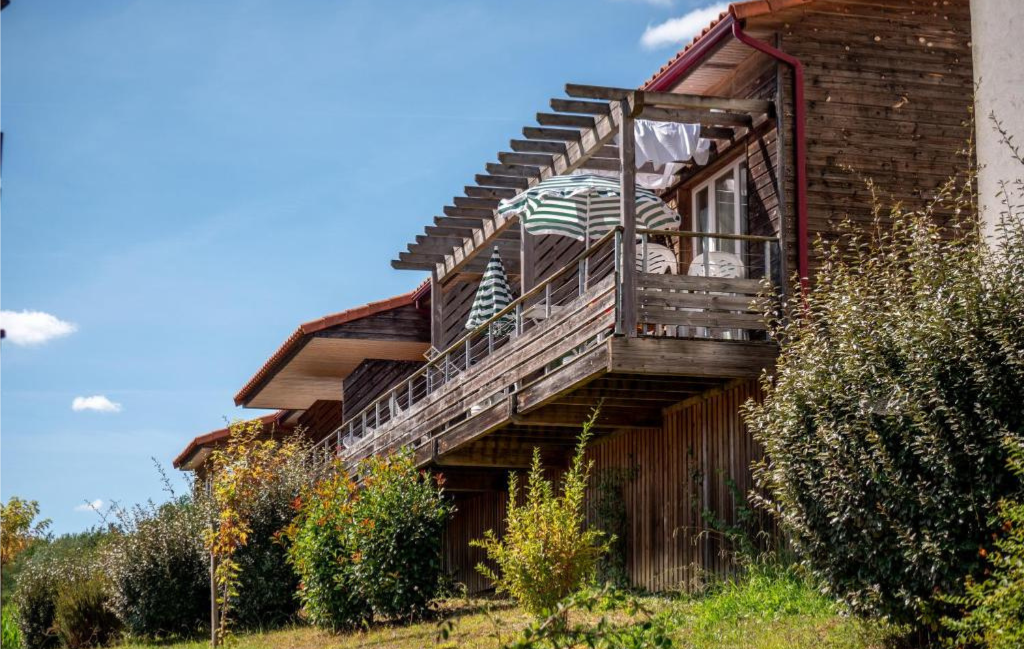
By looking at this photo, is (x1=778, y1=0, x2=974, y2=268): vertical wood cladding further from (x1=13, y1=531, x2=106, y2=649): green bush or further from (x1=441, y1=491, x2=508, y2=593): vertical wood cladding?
(x1=13, y1=531, x2=106, y2=649): green bush

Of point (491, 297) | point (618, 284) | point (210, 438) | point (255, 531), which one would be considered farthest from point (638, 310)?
point (210, 438)

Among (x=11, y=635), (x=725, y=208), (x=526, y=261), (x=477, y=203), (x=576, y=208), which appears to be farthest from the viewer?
(x=11, y=635)

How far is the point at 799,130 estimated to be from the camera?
14.5 meters

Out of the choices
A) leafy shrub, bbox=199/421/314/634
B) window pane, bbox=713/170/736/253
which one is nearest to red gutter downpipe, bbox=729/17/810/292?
window pane, bbox=713/170/736/253

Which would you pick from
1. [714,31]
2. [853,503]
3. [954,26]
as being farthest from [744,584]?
[954,26]

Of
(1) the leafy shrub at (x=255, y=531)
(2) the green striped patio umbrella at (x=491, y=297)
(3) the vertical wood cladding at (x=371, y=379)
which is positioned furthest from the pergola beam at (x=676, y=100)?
Answer: (3) the vertical wood cladding at (x=371, y=379)

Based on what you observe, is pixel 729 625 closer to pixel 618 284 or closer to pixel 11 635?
pixel 618 284

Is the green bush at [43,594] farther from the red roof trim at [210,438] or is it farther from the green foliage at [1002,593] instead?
the green foliage at [1002,593]

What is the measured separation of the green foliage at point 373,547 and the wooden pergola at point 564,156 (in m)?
3.39

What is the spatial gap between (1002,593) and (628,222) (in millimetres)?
6138

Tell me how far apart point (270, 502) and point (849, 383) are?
11101 mm

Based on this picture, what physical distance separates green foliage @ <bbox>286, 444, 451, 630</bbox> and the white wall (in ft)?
22.7

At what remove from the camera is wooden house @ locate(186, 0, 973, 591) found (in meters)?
13.4

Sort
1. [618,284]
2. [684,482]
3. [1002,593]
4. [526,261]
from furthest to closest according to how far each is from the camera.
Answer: [526,261], [684,482], [618,284], [1002,593]
